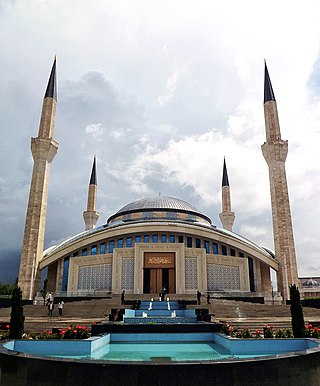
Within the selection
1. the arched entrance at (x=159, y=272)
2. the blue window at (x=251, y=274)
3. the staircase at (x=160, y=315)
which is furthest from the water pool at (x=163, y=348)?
the blue window at (x=251, y=274)

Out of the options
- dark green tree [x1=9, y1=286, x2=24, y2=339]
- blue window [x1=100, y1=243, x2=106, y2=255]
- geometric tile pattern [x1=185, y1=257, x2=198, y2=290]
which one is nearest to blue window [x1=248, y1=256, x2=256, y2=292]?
geometric tile pattern [x1=185, y1=257, x2=198, y2=290]

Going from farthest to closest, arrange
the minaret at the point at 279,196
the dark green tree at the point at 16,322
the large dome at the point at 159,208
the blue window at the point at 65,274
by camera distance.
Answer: the large dome at the point at 159,208 → the blue window at the point at 65,274 → the minaret at the point at 279,196 → the dark green tree at the point at 16,322

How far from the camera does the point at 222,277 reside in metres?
30.5

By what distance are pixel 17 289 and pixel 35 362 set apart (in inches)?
236

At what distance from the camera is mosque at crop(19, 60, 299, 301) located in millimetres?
29531

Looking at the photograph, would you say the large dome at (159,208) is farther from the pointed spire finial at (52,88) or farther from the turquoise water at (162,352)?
the turquoise water at (162,352)

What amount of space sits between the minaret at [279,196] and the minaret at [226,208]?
44.7 feet

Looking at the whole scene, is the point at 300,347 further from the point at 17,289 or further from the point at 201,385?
the point at 17,289

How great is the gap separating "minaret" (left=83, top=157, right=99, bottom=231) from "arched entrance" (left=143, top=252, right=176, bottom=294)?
16984mm

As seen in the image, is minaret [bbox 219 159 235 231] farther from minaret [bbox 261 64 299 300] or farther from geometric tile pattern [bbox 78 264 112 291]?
geometric tile pattern [bbox 78 264 112 291]

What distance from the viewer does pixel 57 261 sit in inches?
1287

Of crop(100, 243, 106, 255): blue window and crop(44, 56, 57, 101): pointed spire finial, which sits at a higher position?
crop(44, 56, 57, 101): pointed spire finial

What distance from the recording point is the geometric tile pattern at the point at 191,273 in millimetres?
29516

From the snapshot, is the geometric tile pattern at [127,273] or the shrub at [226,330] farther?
the geometric tile pattern at [127,273]
